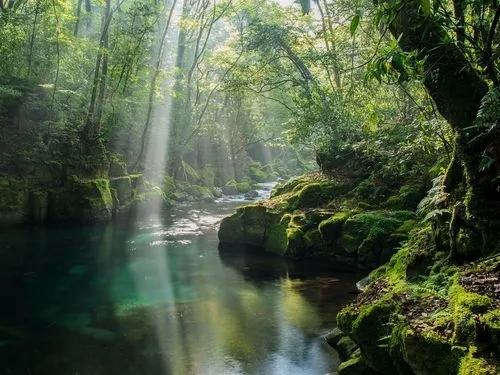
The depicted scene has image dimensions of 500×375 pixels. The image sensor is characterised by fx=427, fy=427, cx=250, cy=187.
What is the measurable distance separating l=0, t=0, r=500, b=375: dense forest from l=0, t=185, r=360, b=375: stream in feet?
3.60

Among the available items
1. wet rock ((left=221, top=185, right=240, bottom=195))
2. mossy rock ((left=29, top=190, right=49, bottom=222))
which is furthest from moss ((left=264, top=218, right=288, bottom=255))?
wet rock ((left=221, top=185, right=240, bottom=195))

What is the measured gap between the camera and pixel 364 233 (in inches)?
475

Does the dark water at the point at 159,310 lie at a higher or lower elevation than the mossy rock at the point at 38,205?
lower

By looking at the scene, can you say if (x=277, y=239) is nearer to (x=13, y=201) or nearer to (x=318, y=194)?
(x=318, y=194)

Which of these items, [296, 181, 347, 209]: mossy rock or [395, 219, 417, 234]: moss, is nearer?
[395, 219, 417, 234]: moss

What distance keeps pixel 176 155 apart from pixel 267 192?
28.2 ft

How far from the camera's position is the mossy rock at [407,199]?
42.3ft

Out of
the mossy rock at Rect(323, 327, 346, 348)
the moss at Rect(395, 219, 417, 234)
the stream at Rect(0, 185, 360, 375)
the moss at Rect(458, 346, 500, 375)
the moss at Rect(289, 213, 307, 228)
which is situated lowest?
the stream at Rect(0, 185, 360, 375)

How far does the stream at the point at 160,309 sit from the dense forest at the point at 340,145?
1.10m

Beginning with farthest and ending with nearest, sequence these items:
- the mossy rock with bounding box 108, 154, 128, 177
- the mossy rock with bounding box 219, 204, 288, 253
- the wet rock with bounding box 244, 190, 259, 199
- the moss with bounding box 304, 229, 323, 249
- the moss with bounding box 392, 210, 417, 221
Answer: the wet rock with bounding box 244, 190, 259, 199
the mossy rock with bounding box 108, 154, 128, 177
the mossy rock with bounding box 219, 204, 288, 253
the moss with bounding box 304, 229, 323, 249
the moss with bounding box 392, 210, 417, 221

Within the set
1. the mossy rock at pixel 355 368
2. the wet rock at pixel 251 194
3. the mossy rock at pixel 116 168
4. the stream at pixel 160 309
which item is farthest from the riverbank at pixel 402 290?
the wet rock at pixel 251 194

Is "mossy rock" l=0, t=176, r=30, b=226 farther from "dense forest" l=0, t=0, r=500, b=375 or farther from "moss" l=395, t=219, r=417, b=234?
"moss" l=395, t=219, r=417, b=234

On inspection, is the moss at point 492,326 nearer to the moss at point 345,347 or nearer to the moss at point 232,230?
the moss at point 345,347

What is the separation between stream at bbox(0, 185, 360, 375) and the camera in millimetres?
7090
